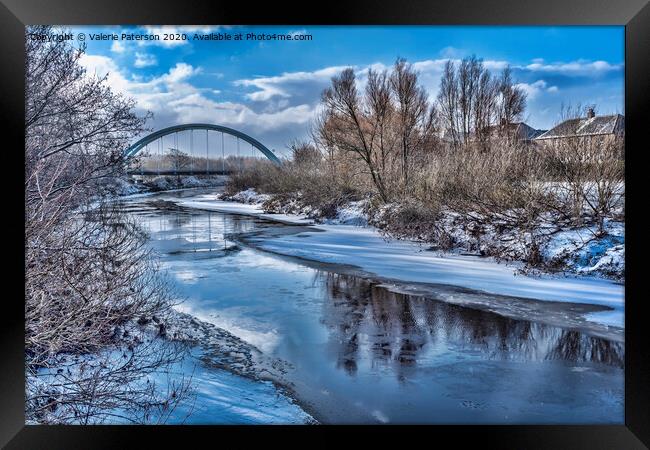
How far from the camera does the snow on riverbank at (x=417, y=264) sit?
16.1 feet

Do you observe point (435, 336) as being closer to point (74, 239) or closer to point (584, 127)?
point (74, 239)

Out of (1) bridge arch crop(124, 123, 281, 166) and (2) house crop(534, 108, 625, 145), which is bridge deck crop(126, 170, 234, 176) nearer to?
(1) bridge arch crop(124, 123, 281, 166)

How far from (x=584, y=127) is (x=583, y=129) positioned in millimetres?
85

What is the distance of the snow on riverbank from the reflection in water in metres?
0.50

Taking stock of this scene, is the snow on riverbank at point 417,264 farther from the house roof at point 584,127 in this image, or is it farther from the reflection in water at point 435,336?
the house roof at point 584,127

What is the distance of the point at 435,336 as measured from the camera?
13.3 ft

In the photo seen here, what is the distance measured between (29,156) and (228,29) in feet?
5.82

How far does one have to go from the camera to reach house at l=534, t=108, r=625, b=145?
4.59m

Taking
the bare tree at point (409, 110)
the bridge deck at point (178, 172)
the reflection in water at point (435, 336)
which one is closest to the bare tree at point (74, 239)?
the bridge deck at point (178, 172)

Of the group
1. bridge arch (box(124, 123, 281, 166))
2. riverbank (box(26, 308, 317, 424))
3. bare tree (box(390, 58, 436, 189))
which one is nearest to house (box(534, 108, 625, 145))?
bare tree (box(390, 58, 436, 189))
